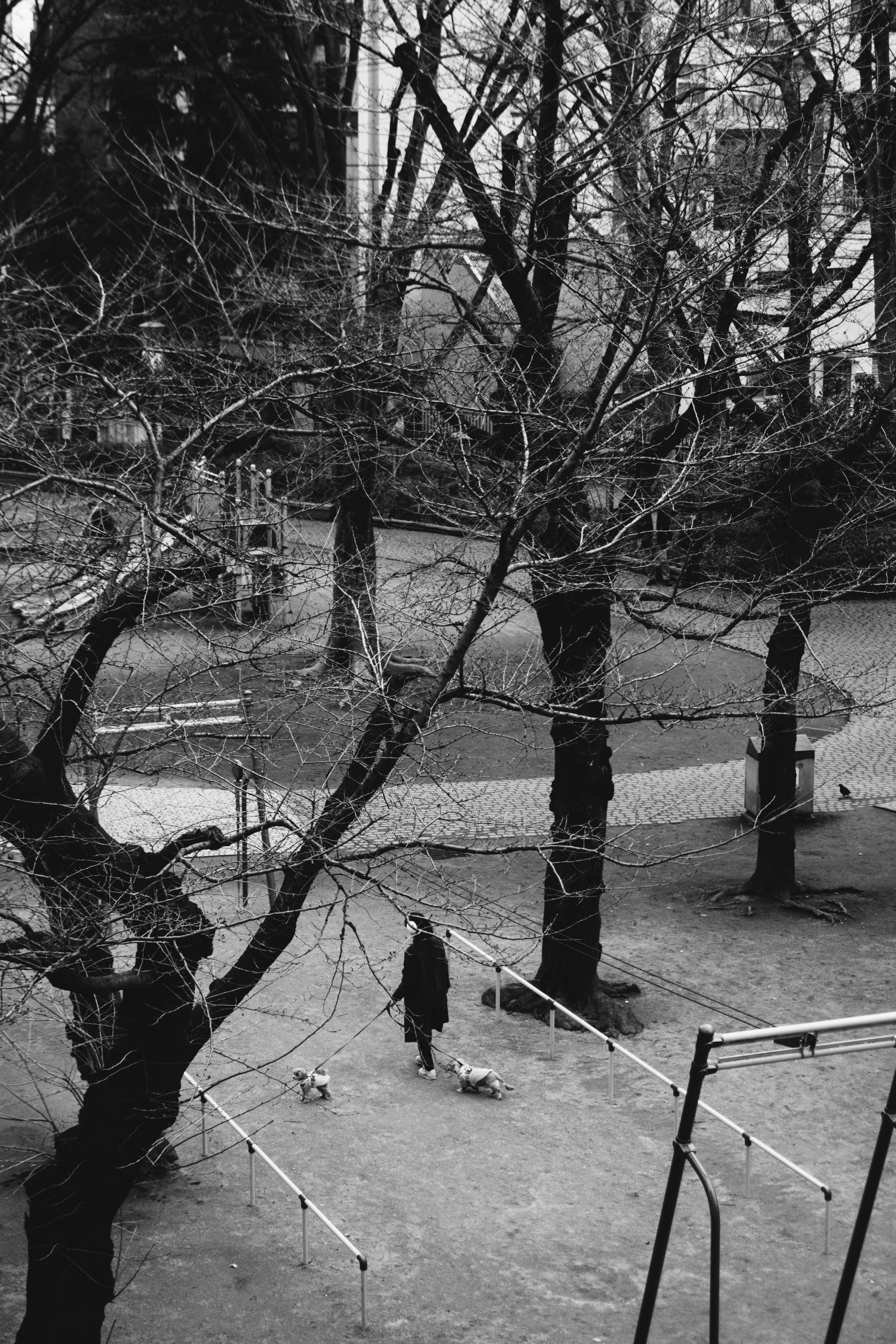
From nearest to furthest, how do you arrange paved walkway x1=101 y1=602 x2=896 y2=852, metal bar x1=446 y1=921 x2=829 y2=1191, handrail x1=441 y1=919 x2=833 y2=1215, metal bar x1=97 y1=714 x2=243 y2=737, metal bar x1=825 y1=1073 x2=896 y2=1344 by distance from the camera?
metal bar x1=825 y1=1073 x2=896 y2=1344, metal bar x1=97 y1=714 x2=243 y2=737, handrail x1=441 y1=919 x2=833 y2=1215, metal bar x1=446 y1=921 x2=829 y2=1191, paved walkway x1=101 y1=602 x2=896 y2=852

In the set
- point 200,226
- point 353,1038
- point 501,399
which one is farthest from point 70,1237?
point 200,226

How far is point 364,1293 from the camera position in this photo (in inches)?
332

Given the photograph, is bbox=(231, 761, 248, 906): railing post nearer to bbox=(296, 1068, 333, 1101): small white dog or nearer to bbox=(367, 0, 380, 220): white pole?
bbox=(296, 1068, 333, 1101): small white dog

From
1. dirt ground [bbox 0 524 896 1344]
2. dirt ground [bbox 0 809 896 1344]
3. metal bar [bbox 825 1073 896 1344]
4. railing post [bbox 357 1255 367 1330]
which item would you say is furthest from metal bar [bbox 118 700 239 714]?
metal bar [bbox 825 1073 896 1344]

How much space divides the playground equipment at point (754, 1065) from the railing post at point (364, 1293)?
2.25m

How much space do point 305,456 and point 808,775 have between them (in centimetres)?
730

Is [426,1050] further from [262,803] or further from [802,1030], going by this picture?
[802,1030]

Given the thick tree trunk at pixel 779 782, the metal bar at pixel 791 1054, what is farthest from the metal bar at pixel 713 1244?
the thick tree trunk at pixel 779 782

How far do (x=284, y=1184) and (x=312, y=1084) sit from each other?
3.65 feet

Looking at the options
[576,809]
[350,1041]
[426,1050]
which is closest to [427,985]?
[426,1050]

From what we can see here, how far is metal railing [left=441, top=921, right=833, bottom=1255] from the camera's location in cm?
962

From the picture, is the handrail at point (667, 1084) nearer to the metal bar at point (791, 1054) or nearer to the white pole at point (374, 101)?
the metal bar at point (791, 1054)

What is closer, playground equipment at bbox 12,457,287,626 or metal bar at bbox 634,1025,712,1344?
metal bar at bbox 634,1025,712,1344

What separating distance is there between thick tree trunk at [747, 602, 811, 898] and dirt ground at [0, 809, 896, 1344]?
1.06m
